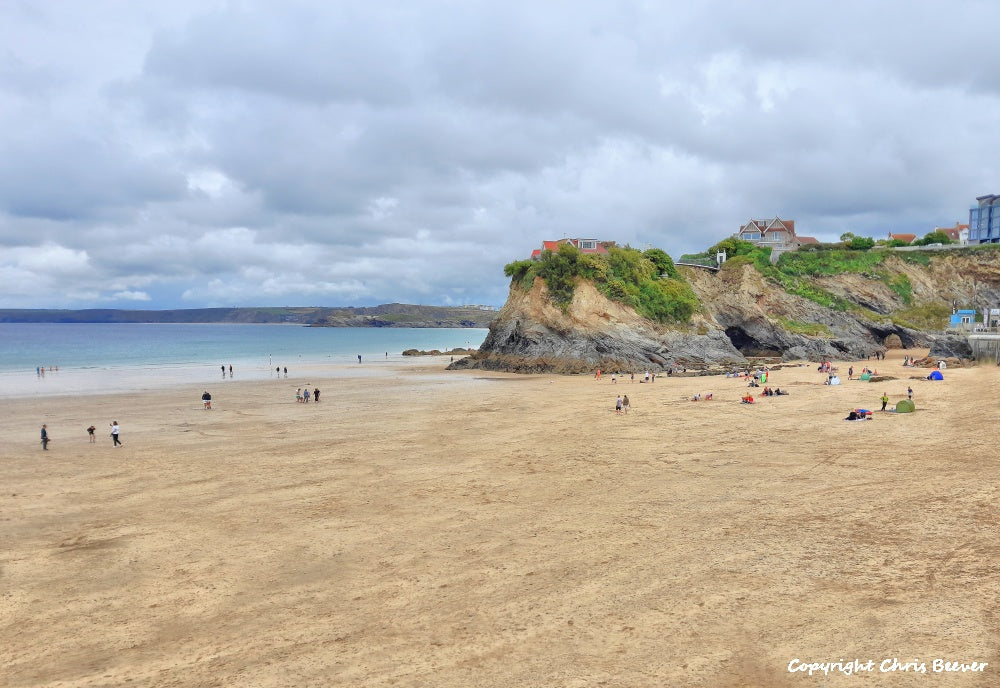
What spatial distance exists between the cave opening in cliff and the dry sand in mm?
45661

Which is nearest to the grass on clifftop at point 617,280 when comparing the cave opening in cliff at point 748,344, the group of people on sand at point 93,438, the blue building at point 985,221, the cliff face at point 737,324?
the cliff face at point 737,324

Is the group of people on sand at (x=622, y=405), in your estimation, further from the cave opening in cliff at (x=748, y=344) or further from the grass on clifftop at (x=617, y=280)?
the cave opening in cliff at (x=748, y=344)

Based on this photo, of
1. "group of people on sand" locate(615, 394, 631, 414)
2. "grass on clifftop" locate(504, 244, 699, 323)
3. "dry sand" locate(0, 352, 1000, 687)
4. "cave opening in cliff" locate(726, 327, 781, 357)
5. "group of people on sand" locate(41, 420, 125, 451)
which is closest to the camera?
"dry sand" locate(0, 352, 1000, 687)

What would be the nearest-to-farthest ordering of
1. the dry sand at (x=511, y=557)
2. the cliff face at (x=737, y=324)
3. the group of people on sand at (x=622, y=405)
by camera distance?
the dry sand at (x=511, y=557) < the group of people on sand at (x=622, y=405) < the cliff face at (x=737, y=324)

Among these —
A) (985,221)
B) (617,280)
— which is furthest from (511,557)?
(985,221)

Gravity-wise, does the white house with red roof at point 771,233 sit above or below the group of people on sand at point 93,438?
above

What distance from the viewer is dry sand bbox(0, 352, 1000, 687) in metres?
8.19

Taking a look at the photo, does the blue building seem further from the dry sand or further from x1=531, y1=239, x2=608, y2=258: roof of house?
the dry sand

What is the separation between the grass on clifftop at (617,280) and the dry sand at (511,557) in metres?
A: 39.2

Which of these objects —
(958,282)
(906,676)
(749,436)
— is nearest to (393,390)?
(749,436)

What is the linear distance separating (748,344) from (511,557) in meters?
66.7

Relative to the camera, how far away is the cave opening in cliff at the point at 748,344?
227 feet

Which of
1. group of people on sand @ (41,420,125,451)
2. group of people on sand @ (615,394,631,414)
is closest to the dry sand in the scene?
group of people on sand @ (41,420,125,451)

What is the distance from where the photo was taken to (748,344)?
234 feet
